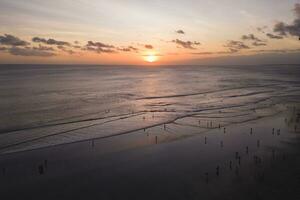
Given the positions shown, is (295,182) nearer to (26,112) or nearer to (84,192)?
(84,192)

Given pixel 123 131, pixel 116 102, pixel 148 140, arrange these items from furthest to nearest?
pixel 116 102 < pixel 123 131 < pixel 148 140

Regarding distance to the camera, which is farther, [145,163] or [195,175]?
[145,163]

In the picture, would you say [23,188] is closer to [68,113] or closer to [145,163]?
[145,163]

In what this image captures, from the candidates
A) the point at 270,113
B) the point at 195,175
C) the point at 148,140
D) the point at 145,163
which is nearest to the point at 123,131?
the point at 148,140

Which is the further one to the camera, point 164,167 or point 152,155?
point 152,155

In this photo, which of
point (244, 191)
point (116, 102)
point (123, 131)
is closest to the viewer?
point (244, 191)

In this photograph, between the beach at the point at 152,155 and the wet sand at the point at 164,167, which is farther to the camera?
the beach at the point at 152,155

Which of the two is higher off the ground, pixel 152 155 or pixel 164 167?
pixel 152 155

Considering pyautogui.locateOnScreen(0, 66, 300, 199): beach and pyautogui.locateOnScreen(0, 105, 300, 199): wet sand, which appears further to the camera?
pyautogui.locateOnScreen(0, 66, 300, 199): beach
